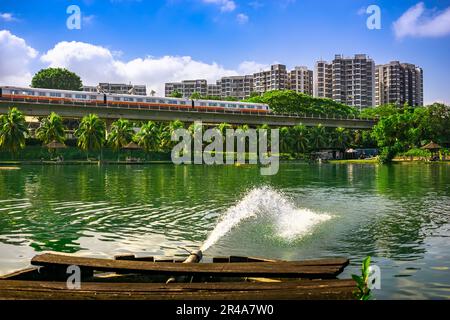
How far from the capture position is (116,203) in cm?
2784

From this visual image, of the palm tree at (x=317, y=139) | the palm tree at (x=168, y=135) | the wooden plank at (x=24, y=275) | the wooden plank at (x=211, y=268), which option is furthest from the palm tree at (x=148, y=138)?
the wooden plank at (x=211, y=268)

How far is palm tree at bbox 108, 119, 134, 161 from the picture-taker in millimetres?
95250

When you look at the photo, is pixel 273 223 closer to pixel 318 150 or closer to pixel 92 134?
pixel 92 134

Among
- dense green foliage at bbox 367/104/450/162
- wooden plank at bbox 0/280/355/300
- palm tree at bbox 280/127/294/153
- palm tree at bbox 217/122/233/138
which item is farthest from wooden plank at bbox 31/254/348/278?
palm tree at bbox 280/127/294/153

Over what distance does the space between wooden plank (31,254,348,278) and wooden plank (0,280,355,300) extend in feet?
2.15

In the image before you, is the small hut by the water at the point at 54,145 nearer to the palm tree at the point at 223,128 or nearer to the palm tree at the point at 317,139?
the palm tree at the point at 223,128

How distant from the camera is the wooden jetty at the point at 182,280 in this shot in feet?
25.5

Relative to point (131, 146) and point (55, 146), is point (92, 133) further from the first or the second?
point (131, 146)

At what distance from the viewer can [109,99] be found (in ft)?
326

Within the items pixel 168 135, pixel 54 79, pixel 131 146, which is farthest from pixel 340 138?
pixel 54 79

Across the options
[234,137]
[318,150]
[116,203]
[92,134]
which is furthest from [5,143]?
[318,150]

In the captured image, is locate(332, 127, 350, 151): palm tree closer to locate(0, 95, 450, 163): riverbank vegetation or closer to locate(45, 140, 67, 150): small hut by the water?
locate(0, 95, 450, 163): riverbank vegetation

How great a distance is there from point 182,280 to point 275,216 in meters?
13.6

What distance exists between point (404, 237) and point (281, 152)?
103289 millimetres
